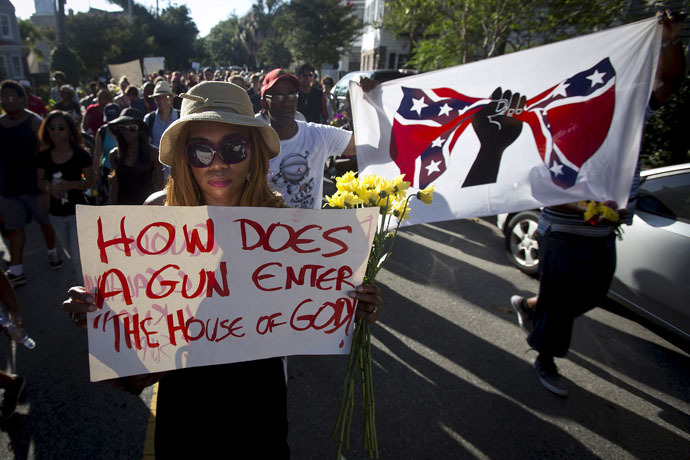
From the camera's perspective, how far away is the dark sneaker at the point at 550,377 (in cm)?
273

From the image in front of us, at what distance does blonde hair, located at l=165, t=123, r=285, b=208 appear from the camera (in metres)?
1.58

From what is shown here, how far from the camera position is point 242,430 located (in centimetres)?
138

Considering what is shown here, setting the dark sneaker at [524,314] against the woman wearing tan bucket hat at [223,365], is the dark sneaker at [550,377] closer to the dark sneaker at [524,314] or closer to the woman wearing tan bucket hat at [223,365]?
the dark sneaker at [524,314]

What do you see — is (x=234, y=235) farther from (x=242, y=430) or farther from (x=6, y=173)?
(x=6, y=173)

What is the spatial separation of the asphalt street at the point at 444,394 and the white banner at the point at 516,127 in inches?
47.6

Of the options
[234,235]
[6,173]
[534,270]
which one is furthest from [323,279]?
[6,173]

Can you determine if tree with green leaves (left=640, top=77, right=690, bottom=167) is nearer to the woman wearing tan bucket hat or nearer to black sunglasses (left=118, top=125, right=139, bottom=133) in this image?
the woman wearing tan bucket hat

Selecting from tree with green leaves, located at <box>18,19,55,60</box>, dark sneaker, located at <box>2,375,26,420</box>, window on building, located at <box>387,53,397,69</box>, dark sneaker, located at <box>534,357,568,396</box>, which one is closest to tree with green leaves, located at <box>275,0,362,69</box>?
window on building, located at <box>387,53,397,69</box>

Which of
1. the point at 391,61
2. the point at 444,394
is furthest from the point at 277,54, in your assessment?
the point at 444,394

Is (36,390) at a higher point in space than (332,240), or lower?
lower

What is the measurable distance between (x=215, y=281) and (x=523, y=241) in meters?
4.19

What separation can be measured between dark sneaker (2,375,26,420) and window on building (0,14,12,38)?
49.5 meters

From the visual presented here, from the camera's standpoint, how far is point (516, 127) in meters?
2.76

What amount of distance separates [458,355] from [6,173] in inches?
183
